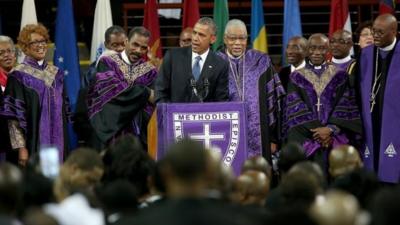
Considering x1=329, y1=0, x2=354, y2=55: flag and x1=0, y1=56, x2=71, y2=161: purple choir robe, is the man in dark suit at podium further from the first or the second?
x1=329, y1=0, x2=354, y2=55: flag

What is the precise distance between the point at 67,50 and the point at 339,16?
3.52 m

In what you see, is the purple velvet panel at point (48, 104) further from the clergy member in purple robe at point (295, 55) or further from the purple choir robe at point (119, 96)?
the clergy member in purple robe at point (295, 55)

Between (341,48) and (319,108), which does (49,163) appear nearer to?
(319,108)

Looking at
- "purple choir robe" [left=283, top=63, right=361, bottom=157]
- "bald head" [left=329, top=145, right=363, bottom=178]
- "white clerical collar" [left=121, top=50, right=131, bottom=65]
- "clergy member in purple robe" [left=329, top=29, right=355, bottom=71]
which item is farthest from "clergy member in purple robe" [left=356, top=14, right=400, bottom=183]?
"bald head" [left=329, top=145, right=363, bottom=178]

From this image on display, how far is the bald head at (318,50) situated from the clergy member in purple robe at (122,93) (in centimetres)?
184

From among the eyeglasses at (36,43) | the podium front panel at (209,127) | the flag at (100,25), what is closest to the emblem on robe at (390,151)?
the podium front panel at (209,127)

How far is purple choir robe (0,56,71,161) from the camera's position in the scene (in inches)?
500

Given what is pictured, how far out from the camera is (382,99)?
1295cm

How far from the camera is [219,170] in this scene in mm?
6695

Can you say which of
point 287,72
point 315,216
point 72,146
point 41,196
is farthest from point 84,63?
point 315,216

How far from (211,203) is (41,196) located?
Answer: 1.81 meters

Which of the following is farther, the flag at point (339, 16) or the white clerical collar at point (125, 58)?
the flag at point (339, 16)

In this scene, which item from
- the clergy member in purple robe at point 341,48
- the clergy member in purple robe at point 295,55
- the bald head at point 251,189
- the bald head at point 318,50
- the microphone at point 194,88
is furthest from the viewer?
the clergy member in purple robe at point 295,55

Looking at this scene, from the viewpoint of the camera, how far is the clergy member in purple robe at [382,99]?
1280 cm
